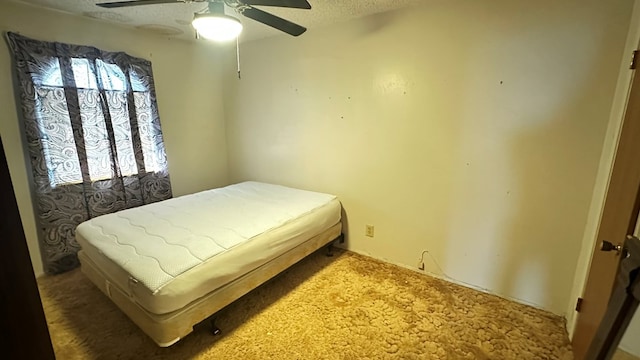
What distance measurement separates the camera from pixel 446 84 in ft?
7.40

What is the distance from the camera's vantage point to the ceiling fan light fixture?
1551mm

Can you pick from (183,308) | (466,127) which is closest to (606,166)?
(466,127)

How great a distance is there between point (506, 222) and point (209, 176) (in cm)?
331

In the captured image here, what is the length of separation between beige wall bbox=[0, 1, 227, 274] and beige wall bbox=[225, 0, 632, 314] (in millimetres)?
1099

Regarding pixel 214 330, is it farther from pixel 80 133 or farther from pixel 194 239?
pixel 80 133

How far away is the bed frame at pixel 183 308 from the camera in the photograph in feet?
5.14

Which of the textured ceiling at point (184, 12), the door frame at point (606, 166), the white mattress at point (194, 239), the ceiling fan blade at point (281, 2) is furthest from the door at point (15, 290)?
the door frame at point (606, 166)

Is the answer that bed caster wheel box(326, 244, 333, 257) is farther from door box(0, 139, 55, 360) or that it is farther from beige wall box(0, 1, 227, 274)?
door box(0, 139, 55, 360)

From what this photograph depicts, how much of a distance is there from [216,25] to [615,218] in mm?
2234

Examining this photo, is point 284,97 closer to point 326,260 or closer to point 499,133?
point 326,260

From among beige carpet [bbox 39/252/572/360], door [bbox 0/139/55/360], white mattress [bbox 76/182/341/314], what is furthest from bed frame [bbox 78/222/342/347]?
door [bbox 0/139/55/360]

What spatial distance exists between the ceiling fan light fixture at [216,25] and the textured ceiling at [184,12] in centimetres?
69

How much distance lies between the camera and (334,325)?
6.42 ft

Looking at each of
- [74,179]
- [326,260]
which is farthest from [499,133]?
[74,179]
